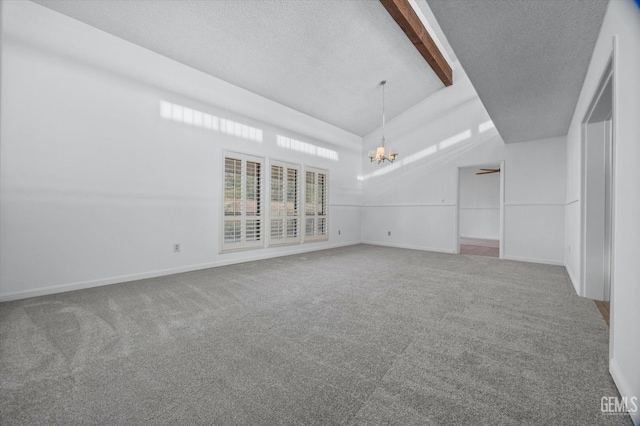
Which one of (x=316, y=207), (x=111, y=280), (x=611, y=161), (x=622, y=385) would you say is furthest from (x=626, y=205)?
(x=316, y=207)

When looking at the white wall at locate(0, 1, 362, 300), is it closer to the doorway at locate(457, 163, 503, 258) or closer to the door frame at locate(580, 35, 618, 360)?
the door frame at locate(580, 35, 618, 360)

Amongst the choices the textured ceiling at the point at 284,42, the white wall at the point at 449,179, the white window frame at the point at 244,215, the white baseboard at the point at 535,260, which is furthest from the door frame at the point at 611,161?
the white window frame at the point at 244,215

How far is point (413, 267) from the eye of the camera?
14.2 ft

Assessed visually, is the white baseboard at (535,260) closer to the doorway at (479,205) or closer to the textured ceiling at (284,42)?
the doorway at (479,205)

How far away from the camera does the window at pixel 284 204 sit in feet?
17.4

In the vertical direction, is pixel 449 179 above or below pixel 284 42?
below

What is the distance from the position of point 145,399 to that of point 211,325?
33.0 inches

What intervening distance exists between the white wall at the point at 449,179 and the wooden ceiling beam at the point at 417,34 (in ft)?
2.92

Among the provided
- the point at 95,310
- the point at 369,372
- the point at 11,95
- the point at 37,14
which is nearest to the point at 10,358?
the point at 95,310

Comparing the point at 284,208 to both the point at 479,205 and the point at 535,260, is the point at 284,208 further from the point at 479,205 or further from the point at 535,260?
the point at 479,205

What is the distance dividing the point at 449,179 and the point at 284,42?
4.58 meters

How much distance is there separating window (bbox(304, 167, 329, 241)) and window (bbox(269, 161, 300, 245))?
34 centimetres

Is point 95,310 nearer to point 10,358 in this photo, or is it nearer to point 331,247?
point 10,358

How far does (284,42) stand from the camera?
391 cm
